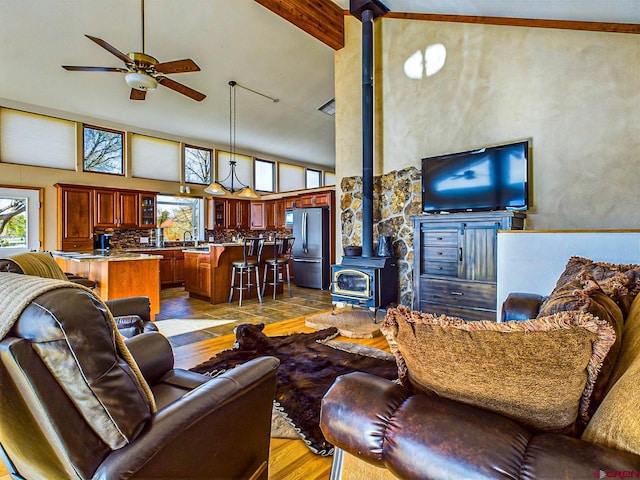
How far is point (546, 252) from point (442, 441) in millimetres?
2589

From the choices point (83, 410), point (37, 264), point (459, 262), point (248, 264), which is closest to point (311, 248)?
point (248, 264)

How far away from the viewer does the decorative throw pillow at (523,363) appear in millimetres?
694

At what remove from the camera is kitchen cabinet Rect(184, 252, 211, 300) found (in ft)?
18.4

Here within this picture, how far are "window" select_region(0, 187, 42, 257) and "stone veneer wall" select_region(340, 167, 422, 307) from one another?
17.4 feet

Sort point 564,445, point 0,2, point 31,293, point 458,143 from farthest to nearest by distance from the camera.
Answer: point 458,143
point 0,2
point 31,293
point 564,445

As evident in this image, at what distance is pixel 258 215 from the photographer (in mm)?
8742

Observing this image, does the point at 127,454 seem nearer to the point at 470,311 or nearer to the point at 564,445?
the point at 564,445

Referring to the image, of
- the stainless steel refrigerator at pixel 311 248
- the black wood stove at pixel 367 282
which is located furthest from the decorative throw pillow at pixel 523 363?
the stainless steel refrigerator at pixel 311 248

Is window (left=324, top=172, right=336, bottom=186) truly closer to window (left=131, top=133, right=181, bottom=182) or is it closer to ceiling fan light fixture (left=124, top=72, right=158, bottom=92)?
window (left=131, top=133, right=181, bottom=182)

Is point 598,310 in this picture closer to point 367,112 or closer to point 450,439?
point 450,439

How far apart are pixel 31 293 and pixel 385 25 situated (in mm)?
5439

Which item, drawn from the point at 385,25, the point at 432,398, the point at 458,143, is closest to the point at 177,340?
the point at 432,398

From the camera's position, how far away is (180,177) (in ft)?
25.4

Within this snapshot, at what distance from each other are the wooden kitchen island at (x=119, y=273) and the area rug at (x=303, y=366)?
5.22 ft
